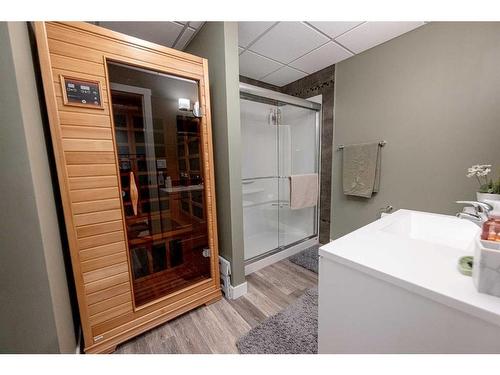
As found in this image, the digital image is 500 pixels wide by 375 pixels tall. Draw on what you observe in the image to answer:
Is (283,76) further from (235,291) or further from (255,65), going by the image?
(235,291)

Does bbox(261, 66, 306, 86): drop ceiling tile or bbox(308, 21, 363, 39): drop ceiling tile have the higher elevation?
bbox(261, 66, 306, 86): drop ceiling tile

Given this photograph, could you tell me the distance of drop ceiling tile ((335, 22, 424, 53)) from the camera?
1515 millimetres

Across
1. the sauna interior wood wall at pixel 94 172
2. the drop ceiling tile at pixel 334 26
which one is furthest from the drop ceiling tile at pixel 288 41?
the sauna interior wood wall at pixel 94 172

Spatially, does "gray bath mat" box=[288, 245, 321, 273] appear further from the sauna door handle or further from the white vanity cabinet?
the sauna door handle

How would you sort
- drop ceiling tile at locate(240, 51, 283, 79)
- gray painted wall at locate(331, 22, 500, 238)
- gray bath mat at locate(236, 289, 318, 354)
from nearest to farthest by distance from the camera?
gray bath mat at locate(236, 289, 318, 354)
gray painted wall at locate(331, 22, 500, 238)
drop ceiling tile at locate(240, 51, 283, 79)

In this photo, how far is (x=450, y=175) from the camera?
4.84 ft

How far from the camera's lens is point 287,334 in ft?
4.00

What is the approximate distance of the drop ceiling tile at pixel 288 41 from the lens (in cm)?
153

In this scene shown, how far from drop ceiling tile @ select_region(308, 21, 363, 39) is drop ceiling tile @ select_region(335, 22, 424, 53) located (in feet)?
0.19

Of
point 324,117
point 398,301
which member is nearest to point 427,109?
point 324,117

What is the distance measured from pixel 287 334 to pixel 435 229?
1062mm

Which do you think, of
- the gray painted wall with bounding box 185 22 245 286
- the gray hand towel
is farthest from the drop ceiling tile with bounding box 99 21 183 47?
the gray hand towel

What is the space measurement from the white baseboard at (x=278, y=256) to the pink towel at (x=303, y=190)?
48cm

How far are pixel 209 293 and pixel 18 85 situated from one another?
4.85 feet
